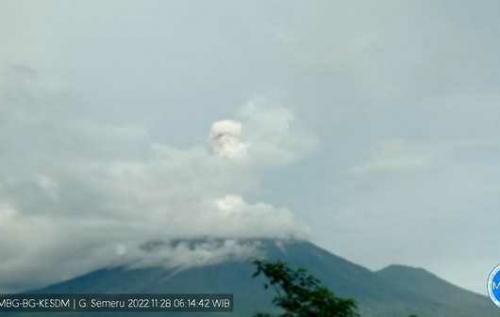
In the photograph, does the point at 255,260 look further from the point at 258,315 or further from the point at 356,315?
the point at 356,315

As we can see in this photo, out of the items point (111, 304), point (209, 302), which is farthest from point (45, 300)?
point (209, 302)

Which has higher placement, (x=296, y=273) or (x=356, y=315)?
(x=296, y=273)

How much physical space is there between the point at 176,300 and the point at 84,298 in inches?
233

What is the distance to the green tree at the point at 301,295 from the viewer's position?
1458cm

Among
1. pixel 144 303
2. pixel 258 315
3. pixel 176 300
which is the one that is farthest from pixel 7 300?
pixel 258 315

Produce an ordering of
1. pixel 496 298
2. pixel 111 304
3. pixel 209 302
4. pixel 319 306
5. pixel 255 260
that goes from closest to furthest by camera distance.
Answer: pixel 496 298, pixel 319 306, pixel 255 260, pixel 209 302, pixel 111 304

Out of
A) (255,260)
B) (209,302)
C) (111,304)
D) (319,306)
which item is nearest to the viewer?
(319,306)

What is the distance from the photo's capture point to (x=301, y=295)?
1476cm

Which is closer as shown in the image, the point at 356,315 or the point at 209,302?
the point at 356,315

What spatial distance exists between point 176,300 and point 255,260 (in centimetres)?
2063

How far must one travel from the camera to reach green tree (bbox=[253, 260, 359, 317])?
1458cm

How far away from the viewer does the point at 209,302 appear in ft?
109

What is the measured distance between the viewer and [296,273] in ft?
49.2

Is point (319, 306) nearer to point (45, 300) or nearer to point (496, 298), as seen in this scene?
point (496, 298)
